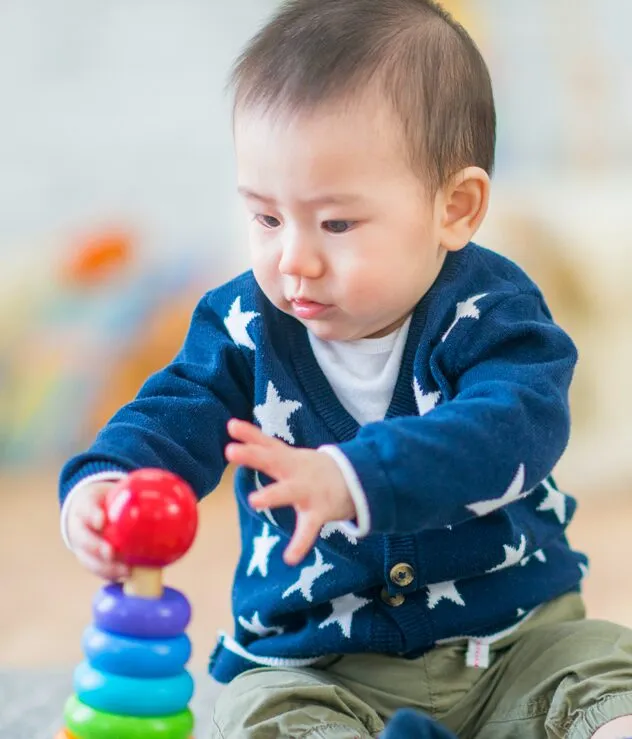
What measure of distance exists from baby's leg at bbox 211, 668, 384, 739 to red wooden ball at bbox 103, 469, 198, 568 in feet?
0.66

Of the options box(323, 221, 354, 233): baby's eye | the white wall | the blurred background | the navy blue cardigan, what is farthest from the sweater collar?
the white wall

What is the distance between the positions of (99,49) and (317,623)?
139cm

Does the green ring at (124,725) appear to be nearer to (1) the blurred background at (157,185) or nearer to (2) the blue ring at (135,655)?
(2) the blue ring at (135,655)

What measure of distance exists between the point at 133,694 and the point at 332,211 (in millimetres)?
328

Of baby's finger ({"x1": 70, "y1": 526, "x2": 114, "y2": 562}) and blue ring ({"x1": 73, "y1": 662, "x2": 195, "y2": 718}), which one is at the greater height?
baby's finger ({"x1": 70, "y1": 526, "x2": 114, "y2": 562})

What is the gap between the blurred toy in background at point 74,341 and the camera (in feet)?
6.53

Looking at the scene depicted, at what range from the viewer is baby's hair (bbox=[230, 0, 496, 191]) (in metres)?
0.81

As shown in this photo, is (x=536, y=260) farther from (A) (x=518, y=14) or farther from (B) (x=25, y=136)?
(B) (x=25, y=136)

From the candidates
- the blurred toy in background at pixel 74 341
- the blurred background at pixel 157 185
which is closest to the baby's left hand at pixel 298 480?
the blurred background at pixel 157 185

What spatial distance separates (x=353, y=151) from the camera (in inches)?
31.4

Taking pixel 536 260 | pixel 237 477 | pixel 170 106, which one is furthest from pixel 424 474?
pixel 170 106

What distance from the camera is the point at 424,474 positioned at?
693 mm

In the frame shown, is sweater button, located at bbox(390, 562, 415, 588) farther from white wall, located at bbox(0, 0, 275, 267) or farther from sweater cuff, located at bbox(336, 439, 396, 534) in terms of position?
white wall, located at bbox(0, 0, 275, 267)

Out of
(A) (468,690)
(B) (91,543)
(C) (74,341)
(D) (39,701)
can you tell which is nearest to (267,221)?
(B) (91,543)
